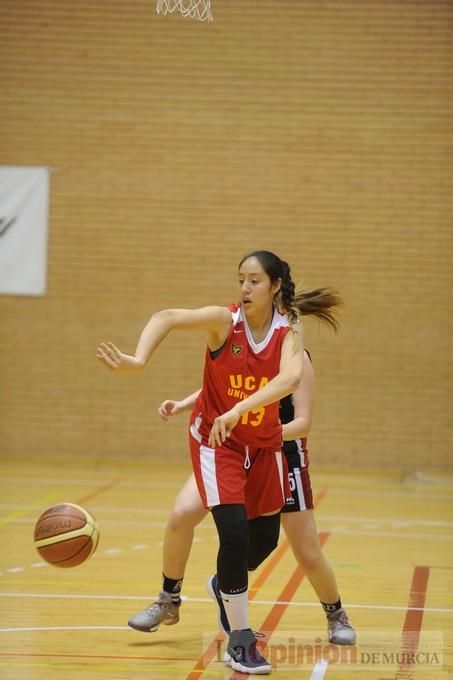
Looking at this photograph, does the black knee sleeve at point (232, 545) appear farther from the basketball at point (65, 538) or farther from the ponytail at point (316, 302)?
the ponytail at point (316, 302)

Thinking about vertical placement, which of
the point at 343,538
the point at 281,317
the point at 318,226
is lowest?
the point at 343,538

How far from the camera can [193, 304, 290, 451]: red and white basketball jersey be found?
189 inches

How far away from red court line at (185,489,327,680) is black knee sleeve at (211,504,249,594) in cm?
40

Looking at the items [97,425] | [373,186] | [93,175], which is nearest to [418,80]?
[373,186]

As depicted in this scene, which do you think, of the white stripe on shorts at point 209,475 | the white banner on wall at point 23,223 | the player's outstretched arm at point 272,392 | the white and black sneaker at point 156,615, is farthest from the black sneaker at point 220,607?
the white banner on wall at point 23,223

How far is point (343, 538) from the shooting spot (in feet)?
28.7

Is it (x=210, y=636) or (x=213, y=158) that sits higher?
(x=213, y=158)

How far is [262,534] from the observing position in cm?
501

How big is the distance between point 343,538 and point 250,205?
498 cm

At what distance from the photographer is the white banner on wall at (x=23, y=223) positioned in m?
12.6

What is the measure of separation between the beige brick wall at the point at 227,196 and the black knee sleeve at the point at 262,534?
24.3ft

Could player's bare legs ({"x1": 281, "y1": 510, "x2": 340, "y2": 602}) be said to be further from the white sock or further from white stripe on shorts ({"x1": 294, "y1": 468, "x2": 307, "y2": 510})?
the white sock

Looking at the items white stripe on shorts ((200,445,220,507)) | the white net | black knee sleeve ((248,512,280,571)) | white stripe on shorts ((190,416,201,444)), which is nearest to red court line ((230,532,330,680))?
black knee sleeve ((248,512,280,571))

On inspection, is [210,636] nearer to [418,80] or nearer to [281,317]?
[281,317]
